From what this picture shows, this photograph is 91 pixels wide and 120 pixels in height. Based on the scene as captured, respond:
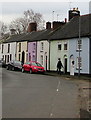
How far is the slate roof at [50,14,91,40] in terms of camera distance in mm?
35906

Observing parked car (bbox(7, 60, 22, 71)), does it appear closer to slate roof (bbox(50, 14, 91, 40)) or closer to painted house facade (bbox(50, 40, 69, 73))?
painted house facade (bbox(50, 40, 69, 73))

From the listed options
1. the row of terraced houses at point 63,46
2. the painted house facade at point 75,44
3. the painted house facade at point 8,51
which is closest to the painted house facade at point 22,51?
the row of terraced houses at point 63,46

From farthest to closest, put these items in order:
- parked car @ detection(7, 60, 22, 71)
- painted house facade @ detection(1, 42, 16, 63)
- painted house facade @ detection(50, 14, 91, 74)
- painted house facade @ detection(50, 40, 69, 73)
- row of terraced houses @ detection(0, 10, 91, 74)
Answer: painted house facade @ detection(1, 42, 16, 63) → parked car @ detection(7, 60, 22, 71) → painted house facade @ detection(50, 40, 69, 73) → row of terraced houses @ detection(0, 10, 91, 74) → painted house facade @ detection(50, 14, 91, 74)

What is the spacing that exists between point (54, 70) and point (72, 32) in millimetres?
6435

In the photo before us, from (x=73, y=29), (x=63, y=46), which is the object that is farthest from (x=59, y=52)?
(x=73, y=29)

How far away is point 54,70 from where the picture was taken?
4066cm

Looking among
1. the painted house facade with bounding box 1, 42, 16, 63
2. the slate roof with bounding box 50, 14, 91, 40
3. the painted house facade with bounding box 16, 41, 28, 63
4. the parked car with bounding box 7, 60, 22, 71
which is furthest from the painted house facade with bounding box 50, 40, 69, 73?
the painted house facade with bounding box 1, 42, 16, 63

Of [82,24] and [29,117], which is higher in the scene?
[82,24]

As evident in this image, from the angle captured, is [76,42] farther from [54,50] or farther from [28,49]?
[28,49]

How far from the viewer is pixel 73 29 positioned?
38844 mm

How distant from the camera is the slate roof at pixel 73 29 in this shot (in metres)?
35.9

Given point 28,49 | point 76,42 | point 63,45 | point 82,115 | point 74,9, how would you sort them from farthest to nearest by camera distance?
point 28,49, point 74,9, point 63,45, point 76,42, point 82,115

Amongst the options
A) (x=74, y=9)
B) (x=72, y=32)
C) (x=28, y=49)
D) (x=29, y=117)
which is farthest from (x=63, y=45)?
(x=29, y=117)

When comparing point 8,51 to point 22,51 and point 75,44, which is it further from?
point 75,44
